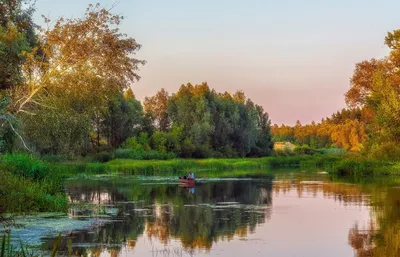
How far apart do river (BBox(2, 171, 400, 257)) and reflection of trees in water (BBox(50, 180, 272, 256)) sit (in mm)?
36

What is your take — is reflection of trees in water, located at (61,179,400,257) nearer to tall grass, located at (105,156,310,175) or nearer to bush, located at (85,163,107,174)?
bush, located at (85,163,107,174)

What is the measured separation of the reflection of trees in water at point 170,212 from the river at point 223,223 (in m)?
0.04

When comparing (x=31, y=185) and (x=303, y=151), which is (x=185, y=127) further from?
(x=31, y=185)

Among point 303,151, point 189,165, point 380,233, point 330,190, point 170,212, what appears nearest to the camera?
point 380,233

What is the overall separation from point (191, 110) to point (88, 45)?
192ft

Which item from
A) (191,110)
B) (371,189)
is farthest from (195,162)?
(371,189)

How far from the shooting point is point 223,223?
846 inches

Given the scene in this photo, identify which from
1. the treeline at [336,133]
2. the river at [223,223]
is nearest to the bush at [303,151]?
the treeline at [336,133]

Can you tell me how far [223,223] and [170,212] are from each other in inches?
171

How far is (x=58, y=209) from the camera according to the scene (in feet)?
74.0

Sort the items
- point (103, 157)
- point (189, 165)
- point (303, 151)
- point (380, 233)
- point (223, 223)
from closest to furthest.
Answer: point (380, 233) → point (223, 223) → point (103, 157) → point (189, 165) → point (303, 151)

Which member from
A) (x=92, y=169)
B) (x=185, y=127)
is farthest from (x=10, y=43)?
(x=185, y=127)

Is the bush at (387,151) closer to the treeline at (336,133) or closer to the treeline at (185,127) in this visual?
the treeline at (336,133)

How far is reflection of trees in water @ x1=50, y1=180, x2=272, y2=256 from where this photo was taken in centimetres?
1828
